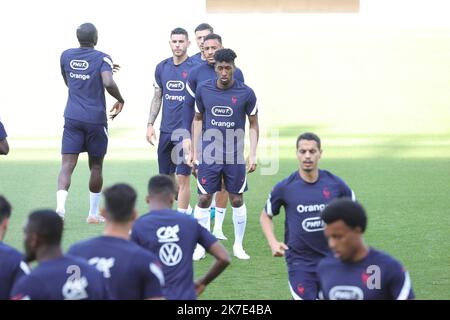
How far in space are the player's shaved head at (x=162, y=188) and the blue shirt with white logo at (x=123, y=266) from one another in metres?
1.10

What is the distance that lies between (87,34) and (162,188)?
600 centimetres

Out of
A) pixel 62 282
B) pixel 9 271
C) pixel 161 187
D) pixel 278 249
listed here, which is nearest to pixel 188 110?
pixel 278 249

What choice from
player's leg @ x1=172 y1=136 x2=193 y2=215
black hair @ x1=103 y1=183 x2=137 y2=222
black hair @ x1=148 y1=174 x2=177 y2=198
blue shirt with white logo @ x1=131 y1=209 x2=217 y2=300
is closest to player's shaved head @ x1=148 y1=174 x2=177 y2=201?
black hair @ x1=148 y1=174 x2=177 y2=198

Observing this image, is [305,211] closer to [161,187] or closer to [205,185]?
[161,187]

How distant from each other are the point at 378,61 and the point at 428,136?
11.6m

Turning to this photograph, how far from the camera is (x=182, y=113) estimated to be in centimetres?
1212

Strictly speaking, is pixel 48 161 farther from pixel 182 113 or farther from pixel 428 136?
pixel 428 136

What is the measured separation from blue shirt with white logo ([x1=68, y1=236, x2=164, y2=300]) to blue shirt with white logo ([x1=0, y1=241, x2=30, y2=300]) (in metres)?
0.34

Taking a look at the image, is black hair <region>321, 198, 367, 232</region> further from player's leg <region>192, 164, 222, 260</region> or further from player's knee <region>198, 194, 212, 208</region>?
player's knee <region>198, 194, 212, 208</region>

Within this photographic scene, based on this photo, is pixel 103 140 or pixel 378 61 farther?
pixel 378 61

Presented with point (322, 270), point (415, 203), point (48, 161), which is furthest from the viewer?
point (48, 161)

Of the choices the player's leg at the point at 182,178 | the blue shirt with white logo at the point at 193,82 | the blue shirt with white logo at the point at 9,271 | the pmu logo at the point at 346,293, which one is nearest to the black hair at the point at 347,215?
the pmu logo at the point at 346,293
